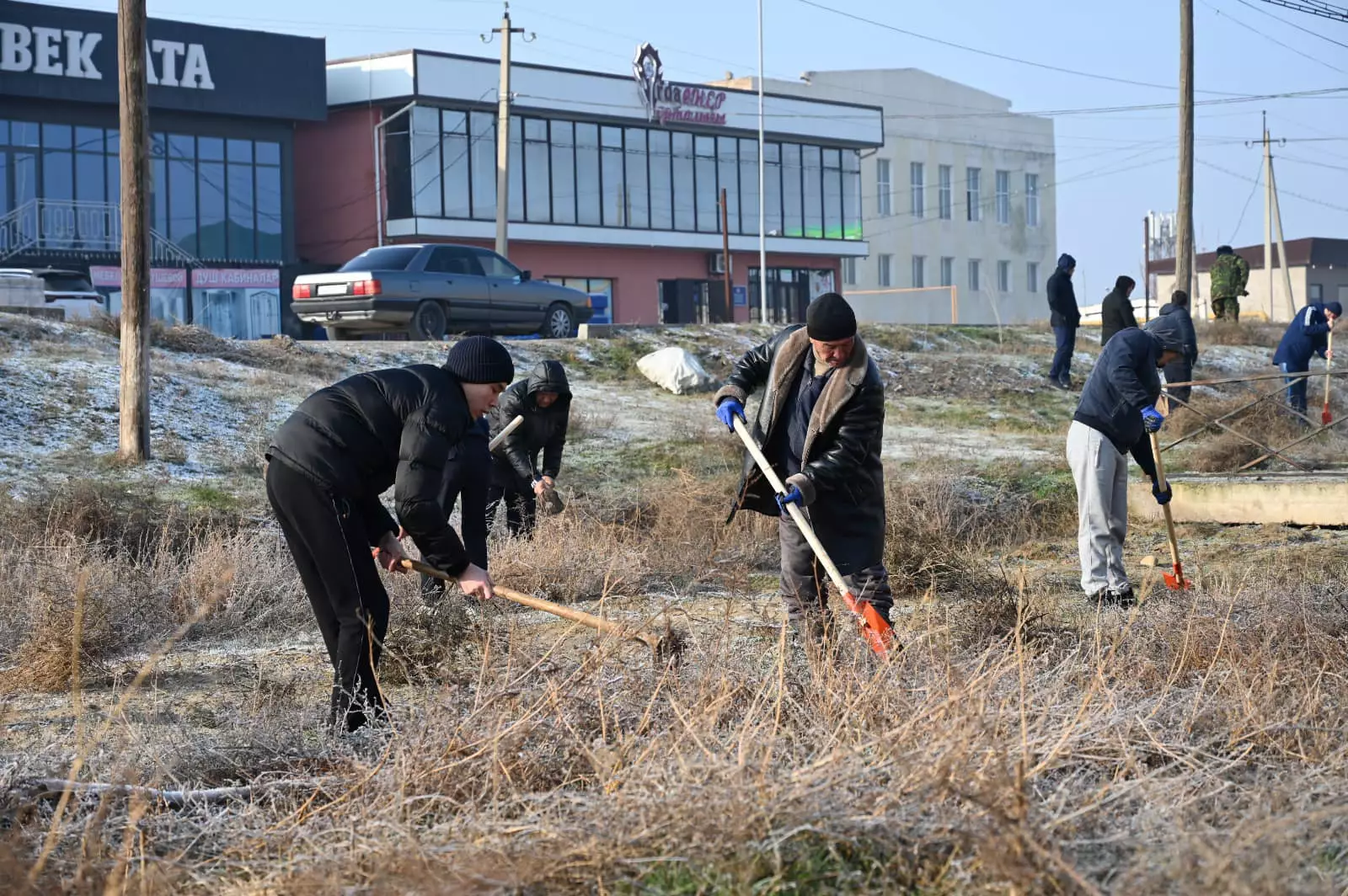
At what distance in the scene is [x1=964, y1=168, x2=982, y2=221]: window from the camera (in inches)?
2286

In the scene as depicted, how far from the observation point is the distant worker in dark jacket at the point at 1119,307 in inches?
642

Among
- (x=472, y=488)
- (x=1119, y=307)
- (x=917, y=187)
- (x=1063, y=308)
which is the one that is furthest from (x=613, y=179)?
(x=472, y=488)

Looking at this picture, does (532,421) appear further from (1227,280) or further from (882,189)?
(882,189)

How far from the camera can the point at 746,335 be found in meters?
22.4

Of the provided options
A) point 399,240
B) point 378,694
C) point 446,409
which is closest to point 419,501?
point 446,409

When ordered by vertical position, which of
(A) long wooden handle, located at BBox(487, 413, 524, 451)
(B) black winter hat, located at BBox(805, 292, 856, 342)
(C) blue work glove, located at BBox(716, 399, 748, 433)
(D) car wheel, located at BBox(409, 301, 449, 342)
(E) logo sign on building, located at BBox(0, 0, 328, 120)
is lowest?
(A) long wooden handle, located at BBox(487, 413, 524, 451)

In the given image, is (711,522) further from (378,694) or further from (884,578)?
(378,694)

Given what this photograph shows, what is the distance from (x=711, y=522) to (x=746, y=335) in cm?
1215

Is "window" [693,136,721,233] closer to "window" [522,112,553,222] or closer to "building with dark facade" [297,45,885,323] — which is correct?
"building with dark facade" [297,45,885,323]

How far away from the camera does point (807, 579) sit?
6.17 m

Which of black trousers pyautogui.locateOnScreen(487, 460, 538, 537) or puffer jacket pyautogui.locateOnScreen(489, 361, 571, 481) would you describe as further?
black trousers pyautogui.locateOnScreen(487, 460, 538, 537)

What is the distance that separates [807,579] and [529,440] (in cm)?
353

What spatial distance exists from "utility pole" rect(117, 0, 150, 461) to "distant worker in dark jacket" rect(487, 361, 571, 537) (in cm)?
362

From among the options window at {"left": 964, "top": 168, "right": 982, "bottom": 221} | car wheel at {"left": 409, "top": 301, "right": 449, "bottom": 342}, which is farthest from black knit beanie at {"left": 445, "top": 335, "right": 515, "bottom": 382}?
window at {"left": 964, "top": 168, "right": 982, "bottom": 221}
